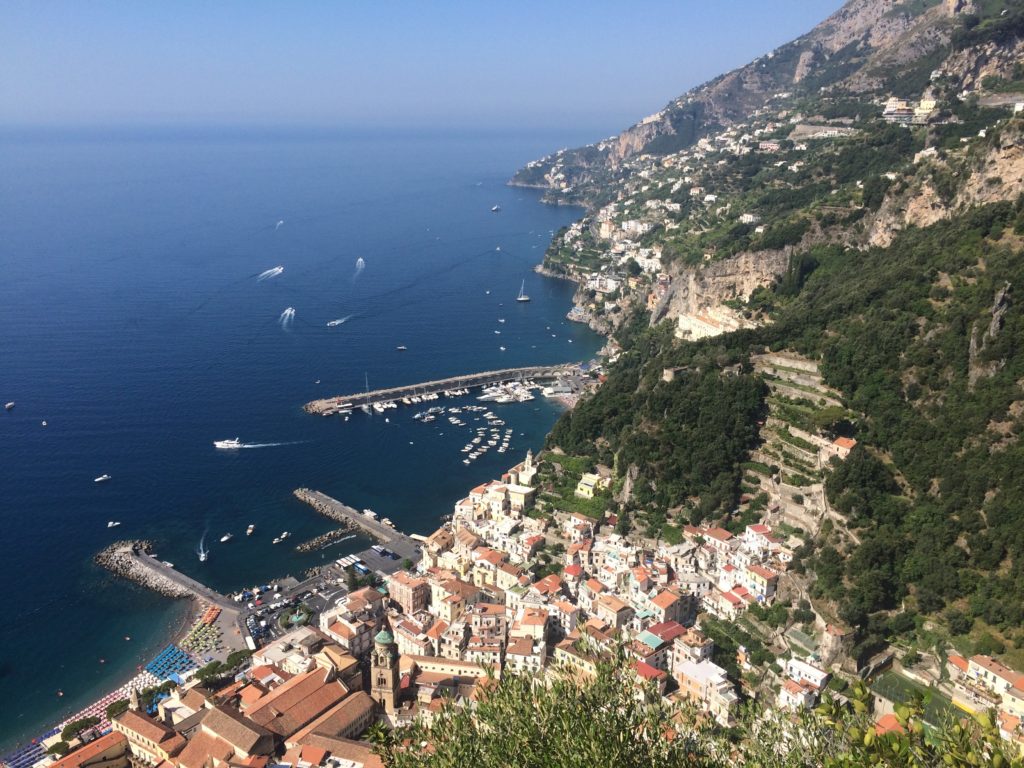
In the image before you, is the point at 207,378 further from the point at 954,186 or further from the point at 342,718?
the point at 954,186

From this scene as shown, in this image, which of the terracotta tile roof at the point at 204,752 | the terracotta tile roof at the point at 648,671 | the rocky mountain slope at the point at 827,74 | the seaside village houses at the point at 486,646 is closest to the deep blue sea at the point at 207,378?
the seaside village houses at the point at 486,646

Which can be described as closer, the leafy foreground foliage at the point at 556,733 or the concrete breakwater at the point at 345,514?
the leafy foreground foliage at the point at 556,733

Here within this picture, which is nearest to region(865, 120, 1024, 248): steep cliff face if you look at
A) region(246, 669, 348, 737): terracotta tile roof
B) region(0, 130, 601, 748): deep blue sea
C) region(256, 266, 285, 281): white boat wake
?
region(0, 130, 601, 748): deep blue sea

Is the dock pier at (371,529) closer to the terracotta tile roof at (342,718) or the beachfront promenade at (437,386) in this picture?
the terracotta tile roof at (342,718)

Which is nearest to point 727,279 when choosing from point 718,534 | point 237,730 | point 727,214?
point 727,214

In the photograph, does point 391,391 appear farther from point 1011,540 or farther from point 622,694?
point 622,694

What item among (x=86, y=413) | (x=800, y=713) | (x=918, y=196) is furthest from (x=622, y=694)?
(x=86, y=413)
